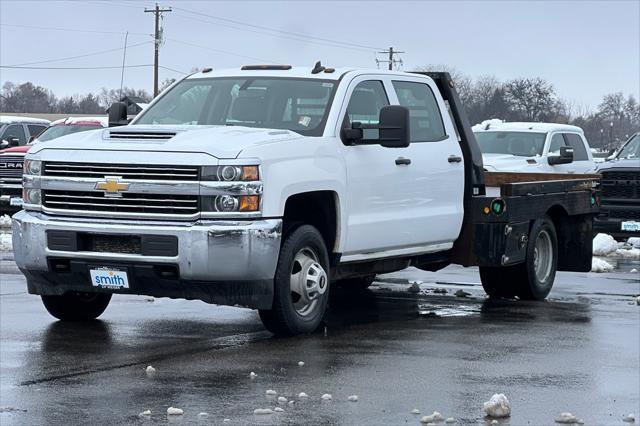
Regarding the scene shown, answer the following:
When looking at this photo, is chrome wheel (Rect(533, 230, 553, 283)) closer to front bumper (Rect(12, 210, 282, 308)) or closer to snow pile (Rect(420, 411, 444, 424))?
front bumper (Rect(12, 210, 282, 308))

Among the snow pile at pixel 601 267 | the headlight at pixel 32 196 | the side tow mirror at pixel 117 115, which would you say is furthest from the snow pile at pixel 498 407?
the snow pile at pixel 601 267

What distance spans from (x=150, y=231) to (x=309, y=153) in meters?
1.38

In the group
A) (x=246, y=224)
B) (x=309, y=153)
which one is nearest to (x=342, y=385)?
(x=246, y=224)

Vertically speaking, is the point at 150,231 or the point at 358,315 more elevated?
the point at 150,231

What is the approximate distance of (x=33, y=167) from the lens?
33.3 ft

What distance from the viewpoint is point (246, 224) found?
952 centimetres

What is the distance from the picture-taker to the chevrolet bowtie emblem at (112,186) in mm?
9656

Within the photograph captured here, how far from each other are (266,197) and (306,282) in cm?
84

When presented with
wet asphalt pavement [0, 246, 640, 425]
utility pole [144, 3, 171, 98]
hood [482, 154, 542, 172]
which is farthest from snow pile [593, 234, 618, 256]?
utility pole [144, 3, 171, 98]

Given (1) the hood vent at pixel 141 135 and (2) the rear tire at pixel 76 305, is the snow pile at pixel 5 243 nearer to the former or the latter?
(2) the rear tire at pixel 76 305

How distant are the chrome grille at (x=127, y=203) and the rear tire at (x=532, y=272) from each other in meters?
4.59

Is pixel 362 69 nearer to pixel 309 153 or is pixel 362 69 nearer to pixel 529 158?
pixel 309 153

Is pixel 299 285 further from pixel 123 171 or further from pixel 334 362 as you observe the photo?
pixel 123 171

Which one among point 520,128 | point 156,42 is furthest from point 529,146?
point 156,42
